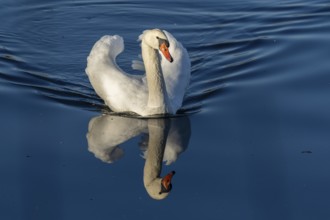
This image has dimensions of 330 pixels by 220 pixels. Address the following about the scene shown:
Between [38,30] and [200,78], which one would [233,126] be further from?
[38,30]

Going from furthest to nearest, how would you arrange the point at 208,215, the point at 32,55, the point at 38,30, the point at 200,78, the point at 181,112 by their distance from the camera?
the point at 38,30 < the point at 32,55 < the point at 200,78 < the point at 181,112 < the point at 208,215

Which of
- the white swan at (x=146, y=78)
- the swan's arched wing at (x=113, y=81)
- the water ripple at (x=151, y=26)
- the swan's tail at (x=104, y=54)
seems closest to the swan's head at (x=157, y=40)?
the white swan at (x=146, y=78)

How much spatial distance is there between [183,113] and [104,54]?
50.7 inches

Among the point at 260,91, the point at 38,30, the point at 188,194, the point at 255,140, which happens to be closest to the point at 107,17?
the point at 38,30

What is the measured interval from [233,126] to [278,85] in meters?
1.52

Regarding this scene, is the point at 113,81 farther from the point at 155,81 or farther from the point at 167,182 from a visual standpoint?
the point at 167,182

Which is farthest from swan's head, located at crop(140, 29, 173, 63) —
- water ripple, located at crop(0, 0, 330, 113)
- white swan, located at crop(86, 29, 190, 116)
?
water ripple, located at crop(0, 0, 330, 113)

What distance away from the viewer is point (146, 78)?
39.1 ft

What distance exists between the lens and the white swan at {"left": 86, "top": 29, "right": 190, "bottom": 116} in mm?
11422

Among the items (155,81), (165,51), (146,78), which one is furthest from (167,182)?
(146,78)

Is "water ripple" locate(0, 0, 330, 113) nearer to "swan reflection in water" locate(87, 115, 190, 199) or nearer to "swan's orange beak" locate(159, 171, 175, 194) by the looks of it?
"swan reflection in water" locate(87, 115, 190, 199)

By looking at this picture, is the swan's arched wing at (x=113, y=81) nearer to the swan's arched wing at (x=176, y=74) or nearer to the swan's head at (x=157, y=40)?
the swan's arched wing at (x=176, y=74)

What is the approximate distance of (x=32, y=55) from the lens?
45.1 feet

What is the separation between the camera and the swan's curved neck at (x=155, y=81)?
11.4m
